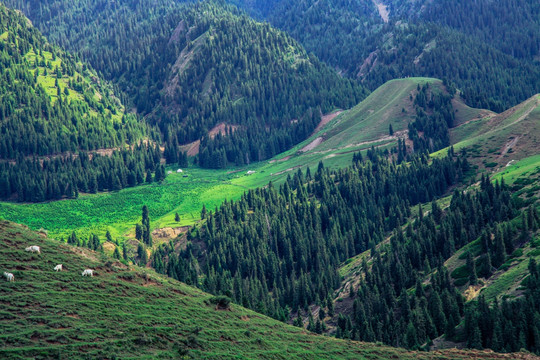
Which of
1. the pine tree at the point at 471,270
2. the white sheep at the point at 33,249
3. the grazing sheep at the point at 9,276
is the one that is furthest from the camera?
the pine tree at the point at 471,270

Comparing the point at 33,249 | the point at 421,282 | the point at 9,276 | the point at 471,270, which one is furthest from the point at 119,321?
the point at 421,282

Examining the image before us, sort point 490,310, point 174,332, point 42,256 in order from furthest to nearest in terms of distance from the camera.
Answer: point 490,310, point 42,256, point 174,332

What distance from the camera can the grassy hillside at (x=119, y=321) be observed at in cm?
8719

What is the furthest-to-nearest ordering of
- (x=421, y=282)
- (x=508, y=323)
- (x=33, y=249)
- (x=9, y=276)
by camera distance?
(x=421, y=282) < (x=508, y=323) < (x=33, y=249) < (x=9, y=276)

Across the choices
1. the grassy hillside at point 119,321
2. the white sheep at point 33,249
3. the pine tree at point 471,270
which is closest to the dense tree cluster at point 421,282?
the pine tree at point 471,270

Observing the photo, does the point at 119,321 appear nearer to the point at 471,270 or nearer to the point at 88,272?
the point at 88,272

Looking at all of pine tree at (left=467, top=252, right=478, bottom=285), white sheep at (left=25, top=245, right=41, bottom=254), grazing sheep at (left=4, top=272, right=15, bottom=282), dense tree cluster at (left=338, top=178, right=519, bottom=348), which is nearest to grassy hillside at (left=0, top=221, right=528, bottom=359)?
grazing sheep at (left=4, top=272, right=15, bottom=282)

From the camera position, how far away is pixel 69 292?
102 meters

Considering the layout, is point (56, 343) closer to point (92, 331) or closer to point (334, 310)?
point (92, 331)

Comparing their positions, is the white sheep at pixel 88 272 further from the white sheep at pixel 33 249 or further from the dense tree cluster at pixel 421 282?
the dense tree cluster at pixel 421 282

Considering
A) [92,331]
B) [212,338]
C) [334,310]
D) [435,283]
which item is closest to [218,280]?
[334,310]

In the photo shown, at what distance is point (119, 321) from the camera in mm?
97125

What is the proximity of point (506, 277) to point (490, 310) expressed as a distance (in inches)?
676

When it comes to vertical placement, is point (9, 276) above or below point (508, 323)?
above
